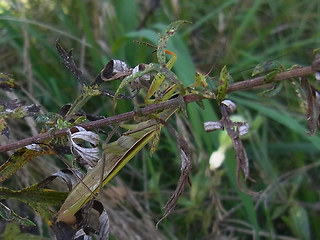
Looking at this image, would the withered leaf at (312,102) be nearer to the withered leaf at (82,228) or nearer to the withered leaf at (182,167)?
the withered leaf at (182,167)

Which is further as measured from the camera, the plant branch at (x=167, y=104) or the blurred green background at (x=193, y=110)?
the blurred green background at (x=193, y=110)

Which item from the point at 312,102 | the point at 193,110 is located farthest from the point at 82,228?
the point at 193,110

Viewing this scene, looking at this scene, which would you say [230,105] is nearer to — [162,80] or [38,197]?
[162,80]

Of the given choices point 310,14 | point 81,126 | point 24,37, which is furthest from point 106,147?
point 310,14

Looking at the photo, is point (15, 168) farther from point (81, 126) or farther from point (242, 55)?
point (242, 55)

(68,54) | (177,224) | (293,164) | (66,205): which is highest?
(68,54)

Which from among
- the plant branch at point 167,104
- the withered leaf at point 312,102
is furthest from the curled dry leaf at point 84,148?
the withered leaf at point 312,102

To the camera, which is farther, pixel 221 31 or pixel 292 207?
Answer: pixel 221 31

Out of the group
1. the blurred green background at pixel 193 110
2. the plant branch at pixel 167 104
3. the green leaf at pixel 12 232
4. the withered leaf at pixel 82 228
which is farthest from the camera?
the blurred green background at pixel 193 110
